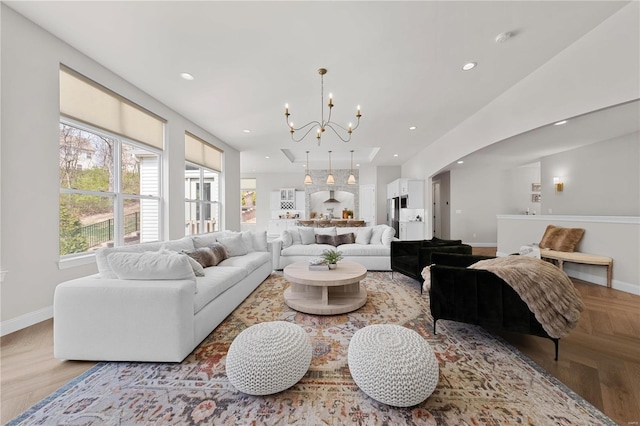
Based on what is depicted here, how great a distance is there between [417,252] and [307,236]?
2.30 m

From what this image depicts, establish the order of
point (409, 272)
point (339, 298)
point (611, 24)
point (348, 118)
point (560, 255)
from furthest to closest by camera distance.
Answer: point (348, 118), point (560, 255), point (409, 272), point (339, 298), point (611, 24)

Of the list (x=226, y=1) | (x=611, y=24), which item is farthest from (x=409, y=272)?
(x=226, y=1)

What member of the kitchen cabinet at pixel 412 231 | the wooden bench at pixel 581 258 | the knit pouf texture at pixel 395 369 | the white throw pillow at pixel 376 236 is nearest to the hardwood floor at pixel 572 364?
the knit pouf texture at pixel 395 369

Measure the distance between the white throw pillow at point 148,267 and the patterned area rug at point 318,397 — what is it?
0.67 meters

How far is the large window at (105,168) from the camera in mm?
2809

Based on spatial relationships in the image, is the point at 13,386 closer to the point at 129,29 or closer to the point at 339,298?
Answer: the point at 339,298

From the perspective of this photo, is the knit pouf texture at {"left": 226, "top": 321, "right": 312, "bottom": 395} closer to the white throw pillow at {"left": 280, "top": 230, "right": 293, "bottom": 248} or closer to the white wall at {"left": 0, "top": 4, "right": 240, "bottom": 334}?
the white wall at {"left": 0, "top": 4, "right": 240, "bottom": 334}

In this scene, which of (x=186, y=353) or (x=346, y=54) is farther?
(x=346, y=54)

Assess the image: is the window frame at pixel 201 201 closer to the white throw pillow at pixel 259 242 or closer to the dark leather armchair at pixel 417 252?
the white throw pillow at pixel 259 242

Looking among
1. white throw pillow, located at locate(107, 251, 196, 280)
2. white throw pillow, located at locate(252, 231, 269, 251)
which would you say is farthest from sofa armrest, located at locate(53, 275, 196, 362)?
white throw pillow, located at locate(252, 231, 269, 251)

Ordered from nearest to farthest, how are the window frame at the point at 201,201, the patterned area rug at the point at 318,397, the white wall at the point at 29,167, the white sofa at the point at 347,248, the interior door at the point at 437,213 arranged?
the patterned area rug at the point at 318,397, the white wall at the point at 29,167, the white sofa at the point at 347,248, the window frame at the point at 201,201, the interior door at the point at 437,213

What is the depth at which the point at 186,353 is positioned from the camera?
1.88m

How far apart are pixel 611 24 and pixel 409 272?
3.32 meters

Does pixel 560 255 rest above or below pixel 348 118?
below
